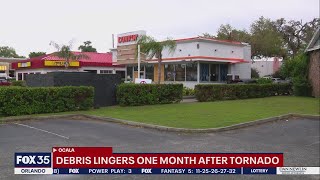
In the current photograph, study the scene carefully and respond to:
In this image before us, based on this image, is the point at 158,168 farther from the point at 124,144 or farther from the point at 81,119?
the point at 81,119

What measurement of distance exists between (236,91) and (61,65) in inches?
984

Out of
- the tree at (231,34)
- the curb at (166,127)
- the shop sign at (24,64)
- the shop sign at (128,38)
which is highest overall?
the tree at (231,34)

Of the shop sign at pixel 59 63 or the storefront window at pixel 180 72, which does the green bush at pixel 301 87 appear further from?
the shop sign at pixel 59 63

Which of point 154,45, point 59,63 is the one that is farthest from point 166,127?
point 59,63

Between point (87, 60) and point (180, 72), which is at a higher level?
point (87, 60)

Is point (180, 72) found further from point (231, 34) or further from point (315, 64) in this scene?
point (231, 34)

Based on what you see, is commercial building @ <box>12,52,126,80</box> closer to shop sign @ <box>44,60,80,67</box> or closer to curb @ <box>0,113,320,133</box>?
shop sign @ <box>44,60,80,67</box>

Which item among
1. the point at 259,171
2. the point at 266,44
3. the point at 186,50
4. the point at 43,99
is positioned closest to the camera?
the point at 259,171

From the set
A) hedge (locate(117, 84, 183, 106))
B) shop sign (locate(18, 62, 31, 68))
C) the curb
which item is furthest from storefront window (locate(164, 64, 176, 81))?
the curb

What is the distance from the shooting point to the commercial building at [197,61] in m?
34.2

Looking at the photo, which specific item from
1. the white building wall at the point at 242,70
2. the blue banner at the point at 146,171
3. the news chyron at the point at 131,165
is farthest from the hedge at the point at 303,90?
the blue banner at the point at 146,171

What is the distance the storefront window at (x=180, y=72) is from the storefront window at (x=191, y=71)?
1.40 feet

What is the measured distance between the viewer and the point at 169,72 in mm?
37469

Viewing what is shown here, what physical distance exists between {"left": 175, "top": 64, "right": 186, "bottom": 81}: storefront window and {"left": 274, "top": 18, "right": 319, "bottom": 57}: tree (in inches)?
1182
